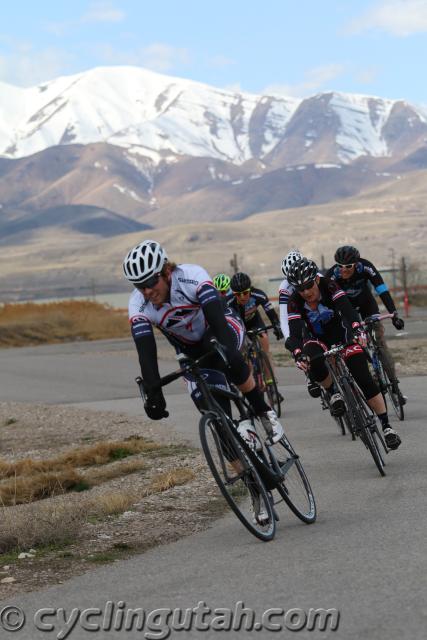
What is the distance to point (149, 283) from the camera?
26.0 ft

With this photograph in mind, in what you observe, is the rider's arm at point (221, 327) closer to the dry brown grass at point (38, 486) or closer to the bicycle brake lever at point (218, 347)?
the bicycle brake lever at point (218, 347)

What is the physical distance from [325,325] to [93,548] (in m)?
3.84

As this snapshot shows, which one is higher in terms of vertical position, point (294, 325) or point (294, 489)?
point (294, 325)

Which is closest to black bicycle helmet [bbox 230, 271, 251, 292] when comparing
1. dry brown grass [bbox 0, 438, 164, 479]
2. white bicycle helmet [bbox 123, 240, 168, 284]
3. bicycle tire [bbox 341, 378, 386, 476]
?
dry brown grass [bbox 0, 438, 164, 479]

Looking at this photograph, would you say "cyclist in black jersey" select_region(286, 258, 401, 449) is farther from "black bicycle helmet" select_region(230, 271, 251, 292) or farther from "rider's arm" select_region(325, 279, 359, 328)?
"black bicycle helmet" select_region(230, 271, 251, 292)

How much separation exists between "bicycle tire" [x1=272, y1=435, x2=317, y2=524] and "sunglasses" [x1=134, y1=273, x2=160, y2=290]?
1441 millimetres

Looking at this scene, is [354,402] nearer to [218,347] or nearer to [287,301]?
[287,301]

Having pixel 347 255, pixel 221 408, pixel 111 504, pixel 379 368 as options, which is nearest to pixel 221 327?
pixel 221 408

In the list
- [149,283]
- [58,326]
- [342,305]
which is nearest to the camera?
[149,283]

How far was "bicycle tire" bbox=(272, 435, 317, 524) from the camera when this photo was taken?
26.0ft

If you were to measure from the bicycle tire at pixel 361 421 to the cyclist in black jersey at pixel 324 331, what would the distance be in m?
0.11

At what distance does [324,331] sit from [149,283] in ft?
11.1

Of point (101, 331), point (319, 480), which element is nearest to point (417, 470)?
point (319, 480)

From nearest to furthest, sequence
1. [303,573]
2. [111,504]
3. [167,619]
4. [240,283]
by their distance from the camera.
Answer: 1. [167,619]
2. [303,573]
3. [111,504]
4. [240,283]
